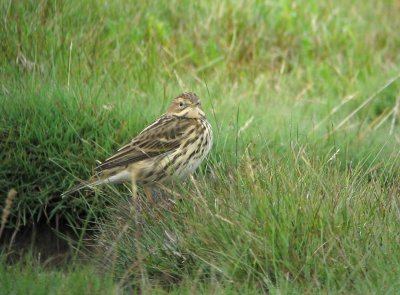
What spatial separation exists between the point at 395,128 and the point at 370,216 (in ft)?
9.38

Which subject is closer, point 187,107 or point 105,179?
point 105,179

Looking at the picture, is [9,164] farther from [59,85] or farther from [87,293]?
[87,293]

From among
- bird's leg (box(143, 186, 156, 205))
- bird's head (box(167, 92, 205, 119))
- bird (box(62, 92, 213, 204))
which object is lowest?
bird's leg (box(143, 186, 156, 205))

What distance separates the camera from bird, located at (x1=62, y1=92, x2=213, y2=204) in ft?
19.1

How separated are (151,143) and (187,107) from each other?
0.45 m

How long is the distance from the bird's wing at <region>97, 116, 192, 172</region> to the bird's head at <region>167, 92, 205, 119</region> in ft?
0.32

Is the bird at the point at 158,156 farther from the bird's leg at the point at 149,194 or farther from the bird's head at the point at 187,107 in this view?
the bird's head at the point at 187,107

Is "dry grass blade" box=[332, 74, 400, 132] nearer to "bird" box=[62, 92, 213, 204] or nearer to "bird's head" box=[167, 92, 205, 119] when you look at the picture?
"bird's head" box=[167, 92, 205, 119]

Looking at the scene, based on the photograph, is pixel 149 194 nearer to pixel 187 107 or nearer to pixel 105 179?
pixel 105 179

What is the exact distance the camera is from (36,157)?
6.45m

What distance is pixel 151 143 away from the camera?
5.96 meters

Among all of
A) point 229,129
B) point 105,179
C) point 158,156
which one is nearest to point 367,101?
point 229,129

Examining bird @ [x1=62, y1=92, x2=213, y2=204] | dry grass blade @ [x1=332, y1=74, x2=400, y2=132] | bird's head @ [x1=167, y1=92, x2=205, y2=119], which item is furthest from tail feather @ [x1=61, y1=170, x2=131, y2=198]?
dry grass blade @ [x1=332, y1=74, x2=400, y2=132]

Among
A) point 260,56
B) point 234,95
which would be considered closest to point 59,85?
point 234,95
